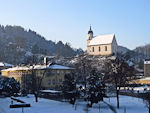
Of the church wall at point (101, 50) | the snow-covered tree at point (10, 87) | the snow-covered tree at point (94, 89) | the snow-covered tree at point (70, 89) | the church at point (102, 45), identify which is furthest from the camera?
the church at point (102, 45)

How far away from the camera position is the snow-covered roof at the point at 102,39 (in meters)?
116

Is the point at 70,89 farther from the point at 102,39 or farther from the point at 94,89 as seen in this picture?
the point at 102,39

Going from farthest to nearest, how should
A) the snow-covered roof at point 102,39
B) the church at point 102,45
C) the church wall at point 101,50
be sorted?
the snow-covered roof at point 102,39 → the church at point 102,45 → the church wall at point 101,50

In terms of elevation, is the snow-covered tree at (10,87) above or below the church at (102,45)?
below

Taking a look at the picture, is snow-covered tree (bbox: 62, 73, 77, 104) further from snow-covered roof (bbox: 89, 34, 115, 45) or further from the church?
snow-covered roof (bbox: 89, 34, 115, 45)

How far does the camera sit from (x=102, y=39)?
390 feet

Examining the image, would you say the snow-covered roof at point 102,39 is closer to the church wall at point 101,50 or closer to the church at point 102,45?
the church at point 102,45

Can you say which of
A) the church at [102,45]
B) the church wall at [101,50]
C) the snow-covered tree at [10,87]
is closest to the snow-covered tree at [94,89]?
the snow-covered tree at [10,87]

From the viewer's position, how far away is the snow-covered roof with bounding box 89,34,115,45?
11550cm

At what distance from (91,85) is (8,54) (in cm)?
10967

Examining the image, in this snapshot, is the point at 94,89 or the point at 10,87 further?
the point at 10,87

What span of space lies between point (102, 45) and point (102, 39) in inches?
136

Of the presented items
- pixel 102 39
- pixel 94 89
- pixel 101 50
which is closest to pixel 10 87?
pixel 94 89

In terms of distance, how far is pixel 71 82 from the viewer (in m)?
35.2
